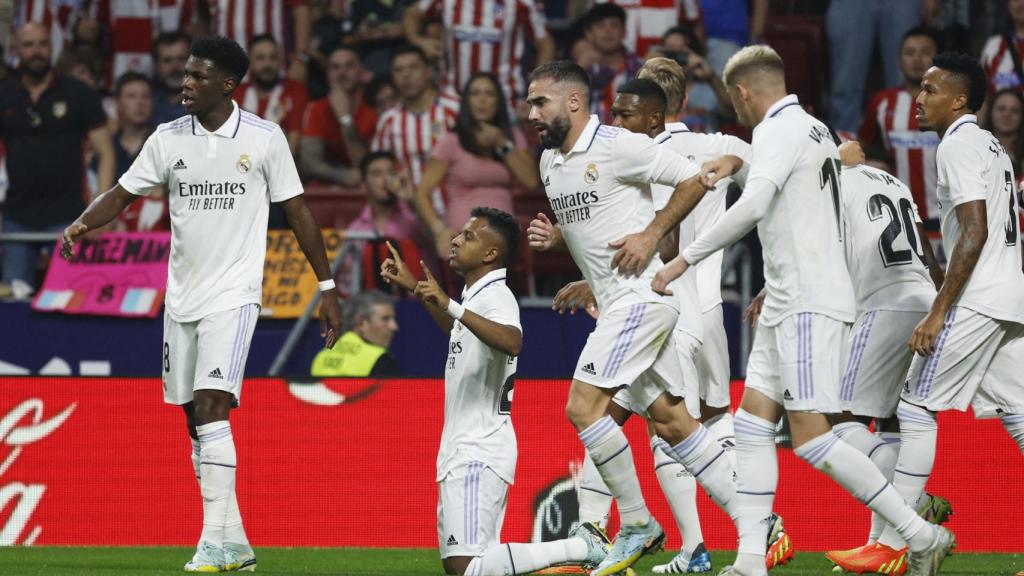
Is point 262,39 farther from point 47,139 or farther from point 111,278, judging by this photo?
point 111,278

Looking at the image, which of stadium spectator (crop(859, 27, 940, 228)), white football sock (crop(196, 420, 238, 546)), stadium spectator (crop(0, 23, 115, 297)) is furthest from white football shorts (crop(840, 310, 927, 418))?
stadium spectator (crop(0, 23, 115, 297))

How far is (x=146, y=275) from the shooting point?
38.9 ft

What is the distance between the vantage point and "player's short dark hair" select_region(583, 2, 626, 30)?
13.3 metres

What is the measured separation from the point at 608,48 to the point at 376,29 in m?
2.35

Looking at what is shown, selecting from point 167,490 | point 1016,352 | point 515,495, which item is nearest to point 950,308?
point 1016,352

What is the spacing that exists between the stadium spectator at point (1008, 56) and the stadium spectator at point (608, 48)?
8.95 ft

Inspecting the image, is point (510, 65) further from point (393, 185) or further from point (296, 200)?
point (296, 200)

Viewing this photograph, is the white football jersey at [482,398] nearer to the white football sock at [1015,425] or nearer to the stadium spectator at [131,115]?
the white football sock at [1015,425]

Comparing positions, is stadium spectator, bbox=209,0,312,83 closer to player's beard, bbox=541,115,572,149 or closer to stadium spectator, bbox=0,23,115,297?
stadium spectator, bbox=0,23,115,297

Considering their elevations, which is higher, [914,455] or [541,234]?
[541,234]

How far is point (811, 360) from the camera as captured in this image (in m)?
6.70

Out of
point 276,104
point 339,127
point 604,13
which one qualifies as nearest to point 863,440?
point 604,13

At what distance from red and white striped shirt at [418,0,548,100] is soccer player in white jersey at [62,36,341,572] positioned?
5.71 meters

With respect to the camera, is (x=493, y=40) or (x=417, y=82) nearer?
(x=417, y=82)
